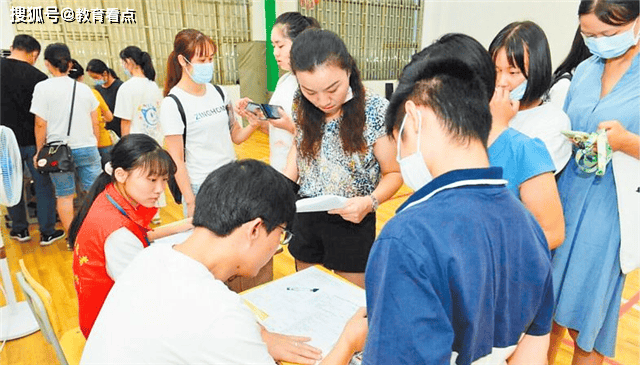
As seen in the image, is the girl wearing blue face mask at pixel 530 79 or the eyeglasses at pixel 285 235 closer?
the eyeglasses at pixel 285 235

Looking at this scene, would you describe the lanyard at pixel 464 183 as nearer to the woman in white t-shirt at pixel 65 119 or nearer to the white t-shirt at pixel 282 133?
the white t-shirt at pixel 282 133

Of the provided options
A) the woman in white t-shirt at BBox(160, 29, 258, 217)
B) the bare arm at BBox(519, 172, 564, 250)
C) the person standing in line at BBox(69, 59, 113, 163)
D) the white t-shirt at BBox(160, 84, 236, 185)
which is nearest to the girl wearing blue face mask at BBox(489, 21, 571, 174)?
the bare arm at BBox(519, 172, 564, 250)

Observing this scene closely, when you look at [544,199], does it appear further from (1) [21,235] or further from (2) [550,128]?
(1) [21,235]

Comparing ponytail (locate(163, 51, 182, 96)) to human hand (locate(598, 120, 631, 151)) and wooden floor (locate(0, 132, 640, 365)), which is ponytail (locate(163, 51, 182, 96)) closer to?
wooden floor (locate(0, 132, 640, 365))

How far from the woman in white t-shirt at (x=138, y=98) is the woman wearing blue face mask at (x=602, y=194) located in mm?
3071

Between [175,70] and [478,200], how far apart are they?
1.92 meters

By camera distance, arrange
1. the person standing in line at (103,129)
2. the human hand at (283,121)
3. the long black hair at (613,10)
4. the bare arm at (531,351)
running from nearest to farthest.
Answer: the bare arm at (531,351)
the long black hair at (613,10)
the human hand at (283,121)
the person standing in line at (103,129)

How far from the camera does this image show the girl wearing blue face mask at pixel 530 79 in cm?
125

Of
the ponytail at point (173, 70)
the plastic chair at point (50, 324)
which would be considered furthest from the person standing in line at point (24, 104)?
the plastic chair at point (50, 324)

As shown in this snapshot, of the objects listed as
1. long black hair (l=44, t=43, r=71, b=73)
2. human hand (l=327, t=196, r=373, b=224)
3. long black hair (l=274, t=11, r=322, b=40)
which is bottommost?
human hand (l=327, t=196, r=373, b=224)

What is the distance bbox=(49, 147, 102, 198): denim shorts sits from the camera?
10.3 ft

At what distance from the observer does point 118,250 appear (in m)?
1.39

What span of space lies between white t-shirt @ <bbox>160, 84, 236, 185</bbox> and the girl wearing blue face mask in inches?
55.2

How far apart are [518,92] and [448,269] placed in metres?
0.92
